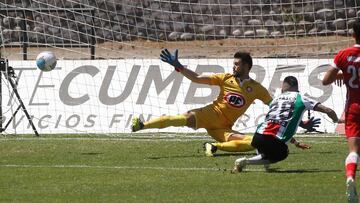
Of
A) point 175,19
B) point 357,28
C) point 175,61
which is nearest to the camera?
point 357,28

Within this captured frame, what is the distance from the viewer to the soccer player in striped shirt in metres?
14.4

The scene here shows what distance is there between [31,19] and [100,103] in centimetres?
397

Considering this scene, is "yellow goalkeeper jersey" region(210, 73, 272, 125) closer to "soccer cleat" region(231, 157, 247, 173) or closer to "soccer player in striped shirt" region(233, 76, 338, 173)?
"soccer player in striped shirt" region(233, 76, 338, 173)

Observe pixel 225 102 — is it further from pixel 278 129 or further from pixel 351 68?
pixel 351 68

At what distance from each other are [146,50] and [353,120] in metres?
15.2

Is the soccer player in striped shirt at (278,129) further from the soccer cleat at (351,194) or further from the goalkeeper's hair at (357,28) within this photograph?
the soccer cleat at (351,194)

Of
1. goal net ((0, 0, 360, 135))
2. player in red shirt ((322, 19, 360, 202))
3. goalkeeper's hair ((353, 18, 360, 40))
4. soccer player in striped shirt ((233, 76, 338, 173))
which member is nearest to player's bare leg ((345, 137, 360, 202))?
player in red shirt ((322, 19, 360, 202))

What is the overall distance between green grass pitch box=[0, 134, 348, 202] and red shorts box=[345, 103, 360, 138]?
724 millimetres

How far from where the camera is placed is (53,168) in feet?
50.5

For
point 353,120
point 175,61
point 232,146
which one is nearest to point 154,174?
point 232,146

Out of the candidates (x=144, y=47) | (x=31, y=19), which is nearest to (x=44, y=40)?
(x=31, y=19)

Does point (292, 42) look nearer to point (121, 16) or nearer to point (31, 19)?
point (121, 16)

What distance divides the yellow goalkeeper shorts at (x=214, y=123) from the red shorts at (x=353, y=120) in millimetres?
5710

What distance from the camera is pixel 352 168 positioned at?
37.4ft
